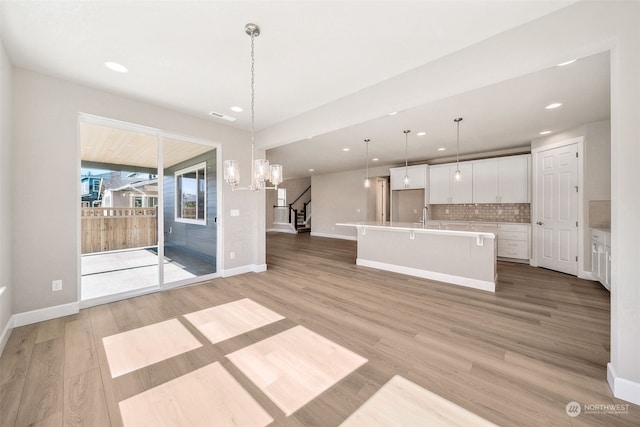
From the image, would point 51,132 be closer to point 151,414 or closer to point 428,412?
point 151,414

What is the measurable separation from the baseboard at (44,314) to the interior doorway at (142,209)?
20cm

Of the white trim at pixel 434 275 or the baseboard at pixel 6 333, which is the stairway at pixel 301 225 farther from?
the baseboard at pixel 6 333

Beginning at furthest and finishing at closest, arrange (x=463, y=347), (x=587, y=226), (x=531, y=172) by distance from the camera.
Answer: (x=531, y=172), (x=587, y=226), (x=463, y=347)

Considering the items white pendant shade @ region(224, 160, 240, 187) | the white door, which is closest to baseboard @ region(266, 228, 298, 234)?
the white door

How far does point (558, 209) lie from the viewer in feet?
15.7

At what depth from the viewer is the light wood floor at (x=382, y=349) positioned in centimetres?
155

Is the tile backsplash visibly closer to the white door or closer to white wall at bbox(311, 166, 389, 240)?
the white door

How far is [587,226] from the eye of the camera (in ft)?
14.2

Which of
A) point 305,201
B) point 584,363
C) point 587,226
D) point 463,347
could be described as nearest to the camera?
point 584,363

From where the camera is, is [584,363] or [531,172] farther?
[531,172]

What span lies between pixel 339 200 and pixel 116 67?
25.6ft

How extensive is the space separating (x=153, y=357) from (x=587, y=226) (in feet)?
22.2

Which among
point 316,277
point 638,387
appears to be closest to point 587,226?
point 638,387

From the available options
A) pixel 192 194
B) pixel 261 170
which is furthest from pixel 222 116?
pixel 261 170
